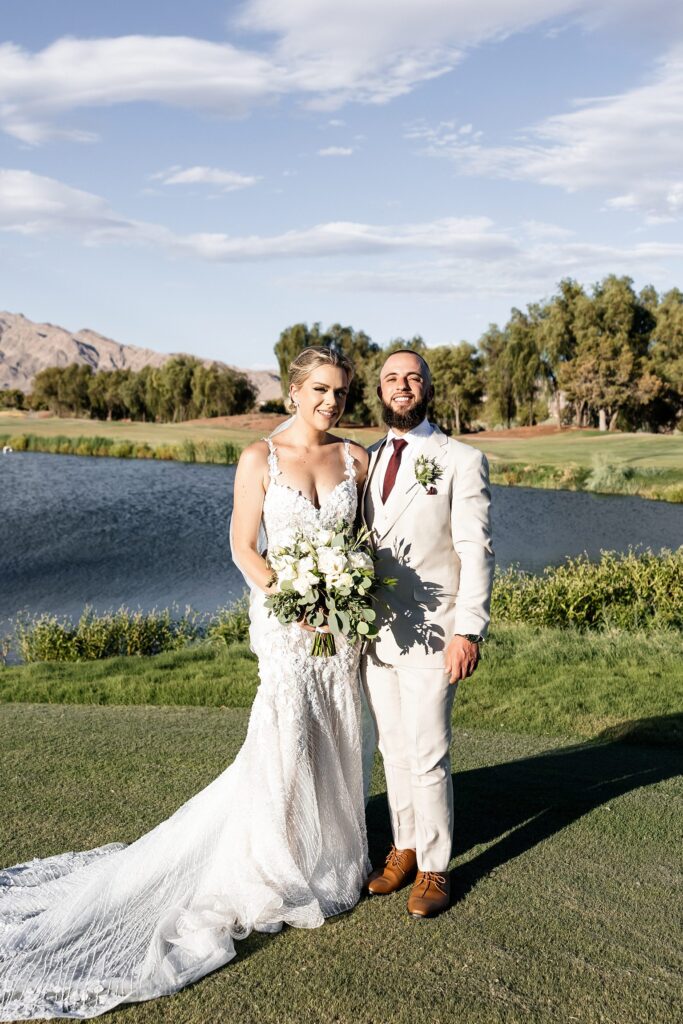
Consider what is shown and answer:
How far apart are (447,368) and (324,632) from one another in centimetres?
6983

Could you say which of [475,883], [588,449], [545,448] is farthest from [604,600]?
[545,448]

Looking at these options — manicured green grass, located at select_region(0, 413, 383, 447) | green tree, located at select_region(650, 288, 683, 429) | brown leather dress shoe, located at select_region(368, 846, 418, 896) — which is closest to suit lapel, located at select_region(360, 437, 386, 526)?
brown leather dress shoe, located at select_region(368, 846, 418, 896)

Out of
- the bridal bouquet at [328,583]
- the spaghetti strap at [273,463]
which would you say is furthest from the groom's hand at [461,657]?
the spaghetti strap at [273,463]

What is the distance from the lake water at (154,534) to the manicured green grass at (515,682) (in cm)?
586

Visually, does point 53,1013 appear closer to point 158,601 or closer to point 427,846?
point 427,846

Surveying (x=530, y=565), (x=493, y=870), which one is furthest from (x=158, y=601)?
(x=493, y=870)

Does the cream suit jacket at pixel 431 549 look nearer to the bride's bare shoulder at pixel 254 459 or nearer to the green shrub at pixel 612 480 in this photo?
the bride's bare shoulder at pixel 254 459

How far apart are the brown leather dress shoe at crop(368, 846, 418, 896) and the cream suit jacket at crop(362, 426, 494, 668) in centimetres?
95

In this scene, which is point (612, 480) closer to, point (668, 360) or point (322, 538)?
point (668, 360)

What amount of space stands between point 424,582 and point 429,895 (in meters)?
1.37

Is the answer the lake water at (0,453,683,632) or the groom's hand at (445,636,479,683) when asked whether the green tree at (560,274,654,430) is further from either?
the groom's hand at (445,636,479,683)

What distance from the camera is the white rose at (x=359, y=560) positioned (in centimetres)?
391

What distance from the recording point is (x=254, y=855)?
4082 millimetres

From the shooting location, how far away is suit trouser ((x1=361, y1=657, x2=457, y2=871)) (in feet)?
13.9
